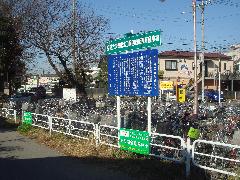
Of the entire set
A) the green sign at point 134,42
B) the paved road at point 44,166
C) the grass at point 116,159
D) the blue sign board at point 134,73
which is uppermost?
the green sign at point 134,42

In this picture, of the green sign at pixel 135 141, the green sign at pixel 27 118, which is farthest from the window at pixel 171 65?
the green sign at pixel 135 141

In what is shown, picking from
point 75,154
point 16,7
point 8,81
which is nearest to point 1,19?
point 16,7

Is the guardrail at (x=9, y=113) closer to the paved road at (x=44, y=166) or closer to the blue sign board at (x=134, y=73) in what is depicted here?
the paved road at (x=44, y=166)

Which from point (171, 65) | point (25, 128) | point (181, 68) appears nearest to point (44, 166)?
point (25, 128)

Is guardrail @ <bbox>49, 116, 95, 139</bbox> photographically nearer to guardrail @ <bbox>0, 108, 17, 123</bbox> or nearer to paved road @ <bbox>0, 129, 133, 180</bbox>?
paved road @ <bbox>0, 129, 133, 180</bbox>

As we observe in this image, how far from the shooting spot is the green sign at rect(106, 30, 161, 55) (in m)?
8.49

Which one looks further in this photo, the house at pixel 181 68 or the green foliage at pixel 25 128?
the house at pixel 181 68

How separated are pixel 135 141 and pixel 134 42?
2360 millimetres

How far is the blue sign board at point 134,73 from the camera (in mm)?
8836

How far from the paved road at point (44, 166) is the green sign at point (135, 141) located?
74 centimetres

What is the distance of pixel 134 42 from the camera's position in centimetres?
927

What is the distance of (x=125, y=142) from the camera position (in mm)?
9492

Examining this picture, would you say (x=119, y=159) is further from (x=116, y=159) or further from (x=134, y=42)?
(x=134, y=42)

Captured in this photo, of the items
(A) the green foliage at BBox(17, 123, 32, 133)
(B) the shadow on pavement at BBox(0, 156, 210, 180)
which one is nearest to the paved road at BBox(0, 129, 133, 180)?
(B) the shadow on pavement at BBox(0, 156, 210, 180)
